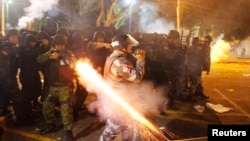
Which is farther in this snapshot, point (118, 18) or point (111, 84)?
point (118, 18)

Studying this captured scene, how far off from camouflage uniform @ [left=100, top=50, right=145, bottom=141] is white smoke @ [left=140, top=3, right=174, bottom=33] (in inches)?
1039

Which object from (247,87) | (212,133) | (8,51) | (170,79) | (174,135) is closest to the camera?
(212,133)

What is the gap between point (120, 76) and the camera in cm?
404

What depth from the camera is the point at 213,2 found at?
27219mm

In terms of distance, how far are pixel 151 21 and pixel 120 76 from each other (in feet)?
94.9

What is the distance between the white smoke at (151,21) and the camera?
101ft

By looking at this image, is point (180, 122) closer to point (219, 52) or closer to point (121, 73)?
point (121, 73)

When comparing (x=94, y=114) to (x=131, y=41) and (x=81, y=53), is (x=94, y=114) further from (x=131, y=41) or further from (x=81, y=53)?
(x=131, y=41)

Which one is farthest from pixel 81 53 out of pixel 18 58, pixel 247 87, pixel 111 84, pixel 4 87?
pixel 247 87

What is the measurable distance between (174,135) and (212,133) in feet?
3.45

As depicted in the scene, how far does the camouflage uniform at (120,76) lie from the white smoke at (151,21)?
26.4m

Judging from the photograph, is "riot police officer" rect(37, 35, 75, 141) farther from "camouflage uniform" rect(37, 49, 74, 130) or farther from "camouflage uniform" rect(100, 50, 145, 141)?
"camouflage uniform" rect(100, 50, 145, 141)

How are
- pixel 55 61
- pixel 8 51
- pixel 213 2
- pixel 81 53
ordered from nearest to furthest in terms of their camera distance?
pixel 55 61, pixel 8 51, pixel 81 53, pixel 213 2

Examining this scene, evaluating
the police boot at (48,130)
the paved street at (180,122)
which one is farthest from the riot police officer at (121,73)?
the police boot at (48,130)
